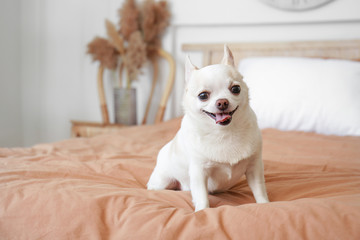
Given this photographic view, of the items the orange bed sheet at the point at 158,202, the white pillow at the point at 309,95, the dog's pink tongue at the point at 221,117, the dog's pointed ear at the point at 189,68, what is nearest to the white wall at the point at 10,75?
the orange bed sheet at the point at 158,202

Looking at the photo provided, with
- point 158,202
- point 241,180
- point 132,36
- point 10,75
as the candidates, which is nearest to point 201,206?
point 158,202

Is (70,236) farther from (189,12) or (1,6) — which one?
(1,6)

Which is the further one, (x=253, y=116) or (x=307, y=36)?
(x=307, y=36)

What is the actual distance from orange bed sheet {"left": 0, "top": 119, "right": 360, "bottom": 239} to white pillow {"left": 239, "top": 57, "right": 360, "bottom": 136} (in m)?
0.35

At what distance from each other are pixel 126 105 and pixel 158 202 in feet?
6.42

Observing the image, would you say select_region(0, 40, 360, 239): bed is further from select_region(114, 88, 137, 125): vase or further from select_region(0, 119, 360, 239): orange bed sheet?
select_region(114, 88, 137, 125): vase

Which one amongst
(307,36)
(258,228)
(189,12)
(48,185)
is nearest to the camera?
(258,228)

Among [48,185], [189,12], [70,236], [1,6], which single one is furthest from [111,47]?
[70,236]

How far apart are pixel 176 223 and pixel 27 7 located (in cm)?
316

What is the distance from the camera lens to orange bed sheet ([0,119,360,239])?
0.65 m

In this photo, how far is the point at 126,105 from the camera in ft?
8.92

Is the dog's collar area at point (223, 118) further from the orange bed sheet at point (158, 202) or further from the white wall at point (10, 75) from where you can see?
the white wall at point (10, 75)

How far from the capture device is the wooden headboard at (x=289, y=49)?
7.63ft

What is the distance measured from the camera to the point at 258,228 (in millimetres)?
639
